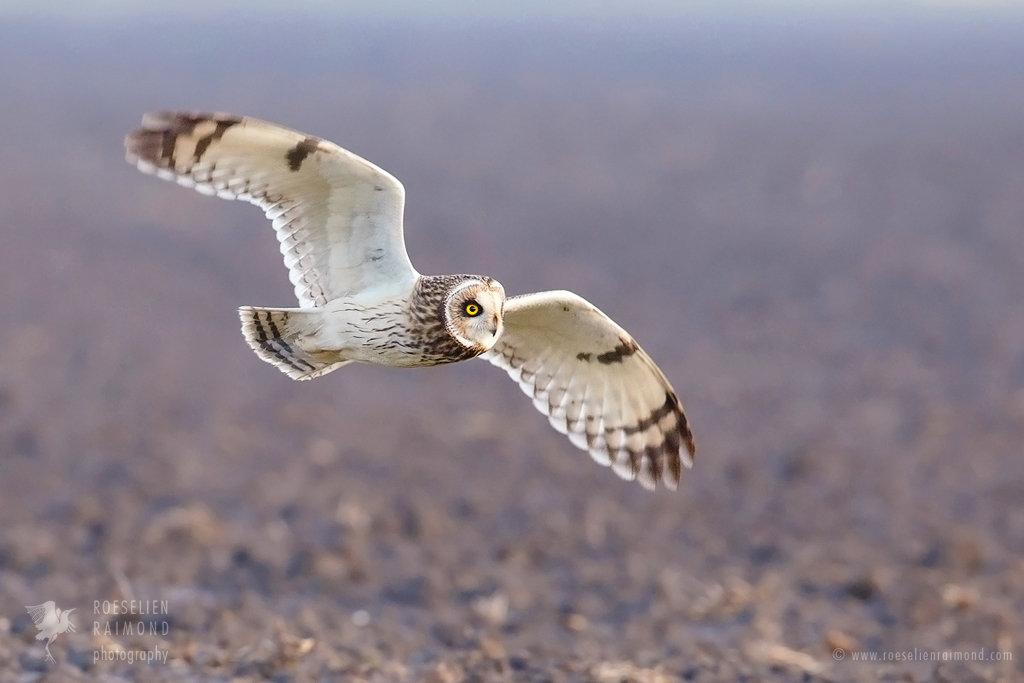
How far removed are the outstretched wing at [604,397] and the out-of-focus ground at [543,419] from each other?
1152 millimetres

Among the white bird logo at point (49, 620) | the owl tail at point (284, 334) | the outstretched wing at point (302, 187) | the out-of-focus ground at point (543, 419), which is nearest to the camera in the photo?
the outstretched wing at point (302, 187)

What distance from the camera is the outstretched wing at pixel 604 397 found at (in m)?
7.30

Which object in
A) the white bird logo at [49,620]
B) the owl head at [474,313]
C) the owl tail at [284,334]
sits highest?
the owl head at [474,313]

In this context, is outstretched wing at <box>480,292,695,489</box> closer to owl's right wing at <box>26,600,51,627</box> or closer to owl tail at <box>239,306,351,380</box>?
→ owl tail at <box>239,306,351,380</box>

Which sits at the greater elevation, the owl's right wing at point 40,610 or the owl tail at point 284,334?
the owl tail at point 284,334

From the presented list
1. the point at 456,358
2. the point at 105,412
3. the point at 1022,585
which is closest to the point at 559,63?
the point at 105,412

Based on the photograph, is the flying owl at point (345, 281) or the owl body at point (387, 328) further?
the flying owl at point (345, 281)

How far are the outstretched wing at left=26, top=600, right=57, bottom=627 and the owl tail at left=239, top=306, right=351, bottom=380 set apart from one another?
2.10m

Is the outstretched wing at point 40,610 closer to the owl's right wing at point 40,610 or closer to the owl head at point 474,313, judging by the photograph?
the owl's right wing at point 40,610

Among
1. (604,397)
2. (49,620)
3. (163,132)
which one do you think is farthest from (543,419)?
(163,132)

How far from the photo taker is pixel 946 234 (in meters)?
18.7

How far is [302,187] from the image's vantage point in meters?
6.64

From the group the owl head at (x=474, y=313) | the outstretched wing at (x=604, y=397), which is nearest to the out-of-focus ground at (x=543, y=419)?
the outstretched wing at (x=604, y=397)

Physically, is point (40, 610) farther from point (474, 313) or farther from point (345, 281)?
point (474, 313)
